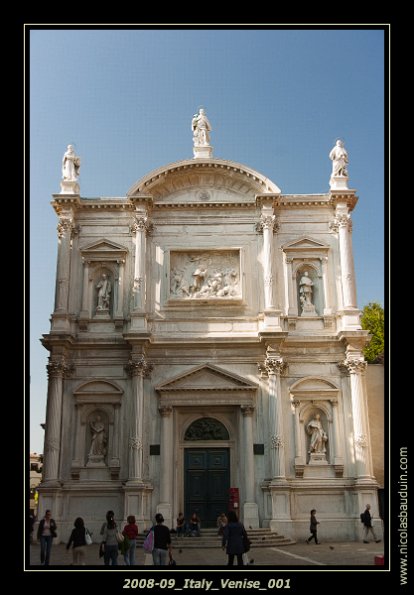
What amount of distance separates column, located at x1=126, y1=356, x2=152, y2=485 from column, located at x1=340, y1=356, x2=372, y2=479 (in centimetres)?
678

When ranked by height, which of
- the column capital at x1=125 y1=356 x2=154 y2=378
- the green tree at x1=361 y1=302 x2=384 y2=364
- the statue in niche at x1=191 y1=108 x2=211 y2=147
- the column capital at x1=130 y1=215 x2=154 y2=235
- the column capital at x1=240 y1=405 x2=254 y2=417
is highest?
the statue in niche at x1=191 y1=108 x2=211 y2=147

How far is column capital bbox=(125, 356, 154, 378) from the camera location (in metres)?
21.9

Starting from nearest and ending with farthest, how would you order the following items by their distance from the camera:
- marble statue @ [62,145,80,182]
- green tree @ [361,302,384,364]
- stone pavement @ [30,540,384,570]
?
stone pavement @ [30,540,384,570]
marble statue @ [62,145,80,182]
green tree @ [361,302,384,364]

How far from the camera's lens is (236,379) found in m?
21.9

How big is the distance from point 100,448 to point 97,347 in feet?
11.2

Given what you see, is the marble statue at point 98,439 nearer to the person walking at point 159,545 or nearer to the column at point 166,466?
the column at point 166,466

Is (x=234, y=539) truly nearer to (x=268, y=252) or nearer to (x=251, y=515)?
(x=251, y=515)

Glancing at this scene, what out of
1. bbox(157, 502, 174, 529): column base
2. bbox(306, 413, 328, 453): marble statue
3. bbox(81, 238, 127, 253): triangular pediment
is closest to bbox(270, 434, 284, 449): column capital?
bbox(306, 413, 328, 453): marble statue

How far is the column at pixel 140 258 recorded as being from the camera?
75.0 feet

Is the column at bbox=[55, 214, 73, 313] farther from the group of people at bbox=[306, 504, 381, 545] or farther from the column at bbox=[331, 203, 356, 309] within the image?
the group of people at bbox=[306, 504, 381, 545]
